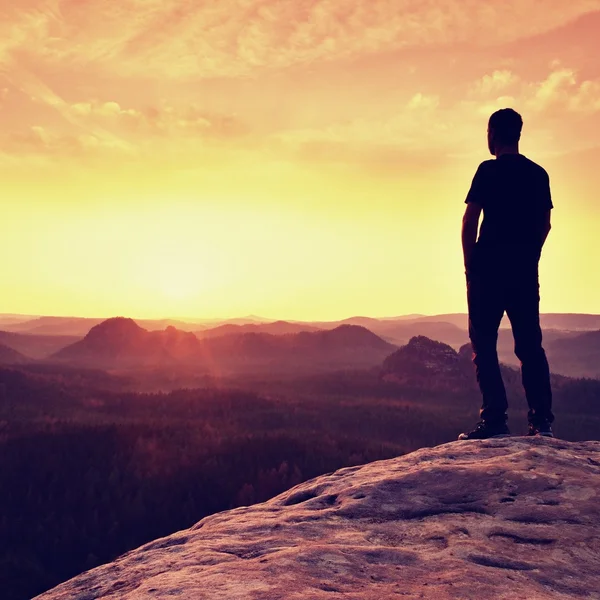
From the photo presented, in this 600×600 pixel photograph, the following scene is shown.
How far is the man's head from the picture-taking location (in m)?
5.92

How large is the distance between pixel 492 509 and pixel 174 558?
2.15 metres

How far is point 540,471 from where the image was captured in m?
4.29

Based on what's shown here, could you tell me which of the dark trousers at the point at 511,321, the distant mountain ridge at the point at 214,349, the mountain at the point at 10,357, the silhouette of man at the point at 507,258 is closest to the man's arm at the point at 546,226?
the silhouette of man at the point at 507,258

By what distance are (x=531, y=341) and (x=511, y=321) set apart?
11.8 inches

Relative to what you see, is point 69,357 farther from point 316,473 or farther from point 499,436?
point 499,436

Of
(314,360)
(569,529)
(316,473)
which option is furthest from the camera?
(314,360)

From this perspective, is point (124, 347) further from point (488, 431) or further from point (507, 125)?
point (507, 125)

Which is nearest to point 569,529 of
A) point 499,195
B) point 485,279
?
point 485,279

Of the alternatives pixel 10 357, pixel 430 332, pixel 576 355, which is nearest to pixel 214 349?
pixel 10 357

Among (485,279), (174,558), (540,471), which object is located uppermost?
(485,279)

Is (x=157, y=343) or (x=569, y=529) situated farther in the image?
(x=157, y=343)

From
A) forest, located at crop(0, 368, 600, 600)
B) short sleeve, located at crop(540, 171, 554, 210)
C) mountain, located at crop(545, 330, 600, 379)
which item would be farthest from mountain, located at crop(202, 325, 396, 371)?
short sleeve, located at crop(540, 171, 554, 210)

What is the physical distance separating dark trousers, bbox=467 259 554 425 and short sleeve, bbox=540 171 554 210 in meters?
0.67

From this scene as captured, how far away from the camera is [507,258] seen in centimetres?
589
